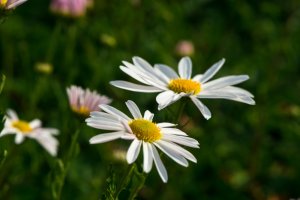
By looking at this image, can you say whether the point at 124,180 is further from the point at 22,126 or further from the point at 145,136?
the point at 22,126

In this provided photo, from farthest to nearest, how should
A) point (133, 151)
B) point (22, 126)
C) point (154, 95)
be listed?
1. point (154, 95)
2. point (22, 126)
3. point (133, 151)

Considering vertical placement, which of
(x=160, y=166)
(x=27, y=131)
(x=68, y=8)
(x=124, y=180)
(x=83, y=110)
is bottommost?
(x=27, y=131)

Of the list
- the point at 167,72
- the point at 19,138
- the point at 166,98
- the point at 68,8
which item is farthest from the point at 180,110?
the point at 68,8

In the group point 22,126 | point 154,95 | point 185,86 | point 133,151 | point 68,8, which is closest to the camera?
point 133,151

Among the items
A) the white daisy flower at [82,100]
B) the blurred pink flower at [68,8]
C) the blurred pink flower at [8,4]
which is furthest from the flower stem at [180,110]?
the blurred pink flower at [68,8]

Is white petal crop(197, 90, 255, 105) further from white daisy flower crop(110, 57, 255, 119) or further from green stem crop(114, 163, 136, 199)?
green stem crop(114, 163, 136, 199)

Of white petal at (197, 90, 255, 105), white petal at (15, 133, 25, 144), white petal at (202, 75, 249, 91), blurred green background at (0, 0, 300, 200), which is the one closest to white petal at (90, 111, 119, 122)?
white petal at (197, 90, 255, 105)

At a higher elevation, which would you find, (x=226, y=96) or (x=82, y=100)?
(x=226, y=96)
